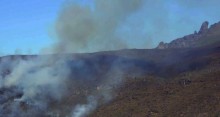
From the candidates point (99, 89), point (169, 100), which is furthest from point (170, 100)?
point (99, 89)

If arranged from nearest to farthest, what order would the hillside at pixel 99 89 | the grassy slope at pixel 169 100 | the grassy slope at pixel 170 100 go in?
the grassy slope at pixel 170 100 < the grassy slope at pixel 169 100 < the hillside at pixel 99 89

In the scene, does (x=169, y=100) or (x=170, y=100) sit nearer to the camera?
(x=170, y=100)

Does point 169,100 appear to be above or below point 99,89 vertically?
below

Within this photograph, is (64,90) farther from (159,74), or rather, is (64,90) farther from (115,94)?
(159,74)

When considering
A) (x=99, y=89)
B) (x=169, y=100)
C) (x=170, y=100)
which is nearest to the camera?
(x=170, y=100)

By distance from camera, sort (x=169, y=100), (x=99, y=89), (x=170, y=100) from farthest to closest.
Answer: (x=99, y=89)
(x=169, y=100)
(x=170, y=100)

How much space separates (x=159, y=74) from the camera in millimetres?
158375

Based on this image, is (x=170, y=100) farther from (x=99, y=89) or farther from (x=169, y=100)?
(x=99, y=89)

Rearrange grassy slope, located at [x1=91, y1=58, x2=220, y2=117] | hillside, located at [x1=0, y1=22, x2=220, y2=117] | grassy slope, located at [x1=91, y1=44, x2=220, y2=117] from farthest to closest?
1. hillside, located at [x1=0, y1=22, x2=220, y2=117]
2. grassy slope, located at [x1=91, y1=44, x2=220, y2=117]
3. grassy slope, located at [x1=91, y1=58, x2=220, y2=117]

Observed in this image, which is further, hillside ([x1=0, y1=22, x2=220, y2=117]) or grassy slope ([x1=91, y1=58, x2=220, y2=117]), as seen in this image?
hillside ([x1=0, y1=22, x2=220, y2=117])

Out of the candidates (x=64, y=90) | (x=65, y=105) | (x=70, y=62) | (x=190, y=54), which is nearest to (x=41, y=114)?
(x=65, y=105)

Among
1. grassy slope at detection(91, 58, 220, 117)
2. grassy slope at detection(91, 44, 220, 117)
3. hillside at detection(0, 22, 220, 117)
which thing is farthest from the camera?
hillside at detection(0, 22, 220, 117)

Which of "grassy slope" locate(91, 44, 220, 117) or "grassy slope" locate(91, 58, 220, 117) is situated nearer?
"grassy slope" locate(91, 58, 220, 117)

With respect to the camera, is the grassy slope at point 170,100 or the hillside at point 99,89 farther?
the hillside at point 99,89
